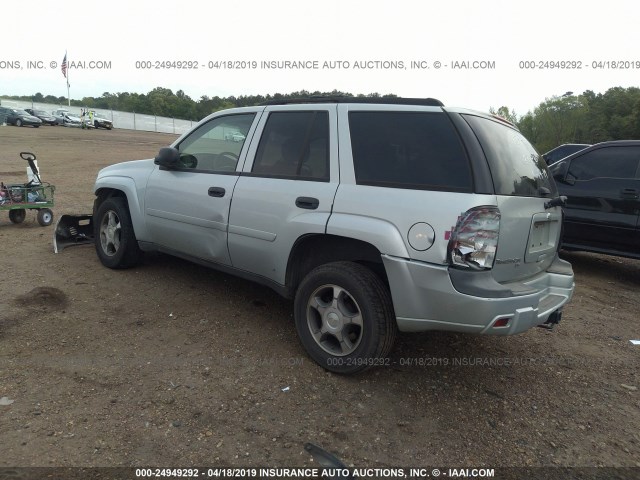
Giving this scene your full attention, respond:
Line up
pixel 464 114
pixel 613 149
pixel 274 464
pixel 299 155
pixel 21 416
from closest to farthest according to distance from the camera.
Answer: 1. pixel 274 464
2. pixel 21 416
3. pixel 464 114
4. pixel 299 155
5. pixel 613 149

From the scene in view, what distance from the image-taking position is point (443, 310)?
2.78 m

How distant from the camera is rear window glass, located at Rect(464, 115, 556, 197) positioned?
287cm

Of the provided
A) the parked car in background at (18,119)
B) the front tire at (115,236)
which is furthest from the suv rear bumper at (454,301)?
the parked car in background at (18,119)

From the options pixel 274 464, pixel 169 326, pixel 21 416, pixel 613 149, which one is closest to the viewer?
pixel 274 464

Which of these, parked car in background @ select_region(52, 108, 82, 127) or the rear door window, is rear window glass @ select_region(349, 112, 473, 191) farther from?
parked car in background @ select_region(52, 108, 82, 127)

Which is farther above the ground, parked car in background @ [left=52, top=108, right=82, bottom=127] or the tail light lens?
parked car in background @ [left=52, top=108, right=82, bottom=127]

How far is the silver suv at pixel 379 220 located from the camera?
2.75m

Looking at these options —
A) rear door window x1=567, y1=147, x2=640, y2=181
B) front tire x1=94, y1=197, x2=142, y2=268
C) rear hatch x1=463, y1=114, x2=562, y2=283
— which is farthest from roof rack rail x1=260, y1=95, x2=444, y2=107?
rear door window x1=567, y1=147, x2=640, y2=181

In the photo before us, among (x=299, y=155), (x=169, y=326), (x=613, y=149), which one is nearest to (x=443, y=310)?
(x=299, y=155)

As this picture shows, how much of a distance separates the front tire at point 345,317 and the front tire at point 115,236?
2466mm

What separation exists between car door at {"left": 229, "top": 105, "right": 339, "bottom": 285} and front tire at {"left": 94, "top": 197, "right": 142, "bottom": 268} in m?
1.70

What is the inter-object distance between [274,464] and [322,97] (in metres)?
2.61

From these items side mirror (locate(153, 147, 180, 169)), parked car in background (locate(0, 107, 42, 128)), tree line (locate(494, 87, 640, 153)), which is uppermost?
tree line (locate(494, 87, 640, 153))

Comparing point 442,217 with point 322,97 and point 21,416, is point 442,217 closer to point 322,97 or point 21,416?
point 322,97
